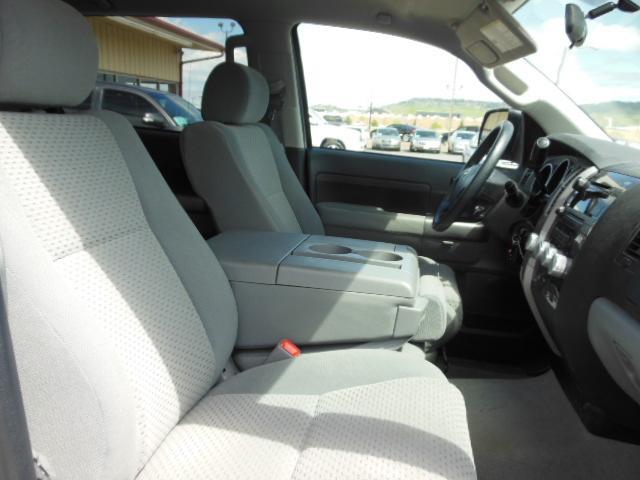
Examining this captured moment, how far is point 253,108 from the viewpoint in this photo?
7.61 feet

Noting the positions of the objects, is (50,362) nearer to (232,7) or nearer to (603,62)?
(603,62)

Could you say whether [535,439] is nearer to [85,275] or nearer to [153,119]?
[85,275]

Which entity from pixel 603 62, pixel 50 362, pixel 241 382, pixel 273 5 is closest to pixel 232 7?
pixel 273 5

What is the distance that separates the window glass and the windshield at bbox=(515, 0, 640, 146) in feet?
7.67

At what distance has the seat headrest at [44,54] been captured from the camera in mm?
1017

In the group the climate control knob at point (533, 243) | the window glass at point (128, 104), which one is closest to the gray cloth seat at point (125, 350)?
the climate control knob at point (533, 243)

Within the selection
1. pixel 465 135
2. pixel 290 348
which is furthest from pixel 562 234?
pixel 465 135

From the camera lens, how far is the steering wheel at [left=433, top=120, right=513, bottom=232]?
189 centimetres

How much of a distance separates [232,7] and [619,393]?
8.07 ft

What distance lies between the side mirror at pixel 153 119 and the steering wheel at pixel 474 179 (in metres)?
2.05

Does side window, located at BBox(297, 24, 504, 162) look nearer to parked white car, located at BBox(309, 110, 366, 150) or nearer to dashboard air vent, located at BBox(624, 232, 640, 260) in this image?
parked white car, located at BBox(309, 110, 366, 150)

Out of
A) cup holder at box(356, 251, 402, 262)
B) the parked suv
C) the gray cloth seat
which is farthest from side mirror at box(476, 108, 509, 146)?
the parked suv

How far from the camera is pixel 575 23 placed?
6.35ft

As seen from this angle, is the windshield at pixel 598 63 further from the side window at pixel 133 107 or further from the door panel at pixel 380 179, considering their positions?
the side window at pixel 133 107
